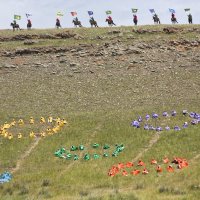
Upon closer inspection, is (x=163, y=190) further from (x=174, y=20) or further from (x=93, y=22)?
(x=174, y=20)

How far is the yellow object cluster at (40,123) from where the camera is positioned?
38750mm

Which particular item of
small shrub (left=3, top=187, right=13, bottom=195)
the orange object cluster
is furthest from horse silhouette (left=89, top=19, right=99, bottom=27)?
small shrub (left=3, top=187, right=13, bottom=195)

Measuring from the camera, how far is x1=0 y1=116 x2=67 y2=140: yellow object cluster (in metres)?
38.8

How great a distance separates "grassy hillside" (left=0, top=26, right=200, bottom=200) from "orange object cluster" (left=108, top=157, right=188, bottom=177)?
43 centimetres

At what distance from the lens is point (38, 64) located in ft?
177

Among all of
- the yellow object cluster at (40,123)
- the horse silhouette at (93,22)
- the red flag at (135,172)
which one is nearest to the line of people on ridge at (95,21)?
the horse silhouette at (93,22)

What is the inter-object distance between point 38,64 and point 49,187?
28150 millimetres

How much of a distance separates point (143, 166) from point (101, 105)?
46.6ft

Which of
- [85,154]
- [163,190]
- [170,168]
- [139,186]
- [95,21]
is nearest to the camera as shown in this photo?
[163,190]

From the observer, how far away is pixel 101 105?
44.2m

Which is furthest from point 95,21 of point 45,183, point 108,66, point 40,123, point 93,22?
point 45,183

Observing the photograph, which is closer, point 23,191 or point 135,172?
point 23,191

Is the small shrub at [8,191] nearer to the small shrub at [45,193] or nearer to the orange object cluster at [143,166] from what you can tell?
the small shrub at [45,193]

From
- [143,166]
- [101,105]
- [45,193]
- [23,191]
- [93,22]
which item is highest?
[93,22]
